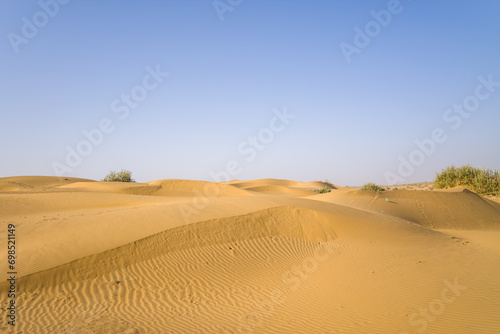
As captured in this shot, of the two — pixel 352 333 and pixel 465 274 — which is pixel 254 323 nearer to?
pixel 352 333

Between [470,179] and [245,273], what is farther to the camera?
[470,179]

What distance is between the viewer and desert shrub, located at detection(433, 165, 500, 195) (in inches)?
1091

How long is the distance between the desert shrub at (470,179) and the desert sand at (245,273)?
20727 mm

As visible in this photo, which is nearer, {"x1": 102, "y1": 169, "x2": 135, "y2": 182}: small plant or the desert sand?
the desert sand

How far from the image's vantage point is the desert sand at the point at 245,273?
546 centimetres

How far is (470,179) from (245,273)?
97.0 ft

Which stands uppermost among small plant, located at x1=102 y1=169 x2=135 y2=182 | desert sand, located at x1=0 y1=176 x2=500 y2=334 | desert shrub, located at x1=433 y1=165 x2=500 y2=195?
small plant, located at x1=102 y1=169 x2=135 y2=182

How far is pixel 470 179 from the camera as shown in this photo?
28719 mm

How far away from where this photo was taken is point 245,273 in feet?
26.6

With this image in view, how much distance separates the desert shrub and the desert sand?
68.0 ft

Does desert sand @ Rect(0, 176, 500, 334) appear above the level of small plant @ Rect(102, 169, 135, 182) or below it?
below

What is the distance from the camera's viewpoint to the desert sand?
17.9 feet

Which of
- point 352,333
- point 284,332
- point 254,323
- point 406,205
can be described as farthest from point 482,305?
point 406,205

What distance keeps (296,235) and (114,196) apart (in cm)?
1099
